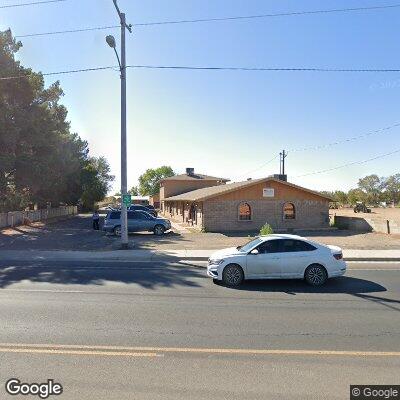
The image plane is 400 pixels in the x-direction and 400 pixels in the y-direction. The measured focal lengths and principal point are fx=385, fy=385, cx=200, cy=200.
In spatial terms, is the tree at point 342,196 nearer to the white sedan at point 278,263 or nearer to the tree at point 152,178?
the tree at point 152,178

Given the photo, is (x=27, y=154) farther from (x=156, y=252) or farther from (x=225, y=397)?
(x=225, y=397)

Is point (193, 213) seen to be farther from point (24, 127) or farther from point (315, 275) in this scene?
point (315, 275)

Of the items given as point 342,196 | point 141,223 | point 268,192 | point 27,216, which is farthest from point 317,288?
point 342,196

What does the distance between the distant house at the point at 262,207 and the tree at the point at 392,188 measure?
89.5 metres

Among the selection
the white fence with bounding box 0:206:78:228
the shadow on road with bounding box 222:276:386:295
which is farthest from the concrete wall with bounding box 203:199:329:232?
the shadow on road with bounding box 222:276:386:295

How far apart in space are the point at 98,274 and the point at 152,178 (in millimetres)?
119806

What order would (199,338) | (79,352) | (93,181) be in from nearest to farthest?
(79,352), (199,338), (93,181)

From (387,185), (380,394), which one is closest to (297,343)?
(380,394)

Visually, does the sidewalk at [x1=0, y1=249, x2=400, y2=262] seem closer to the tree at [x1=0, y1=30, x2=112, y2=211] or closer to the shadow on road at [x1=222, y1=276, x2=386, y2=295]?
the shadow on road at [x1=222, y1=276, x2=386, y2=295]

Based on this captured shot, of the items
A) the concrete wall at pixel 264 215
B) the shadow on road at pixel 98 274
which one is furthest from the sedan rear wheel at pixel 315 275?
the concrete wall at pixel 264 215

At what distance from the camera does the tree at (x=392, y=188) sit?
11103 cm

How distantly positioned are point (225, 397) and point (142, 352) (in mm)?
1683

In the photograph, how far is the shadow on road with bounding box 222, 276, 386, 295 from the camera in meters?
9.78

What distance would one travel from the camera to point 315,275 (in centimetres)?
1059
